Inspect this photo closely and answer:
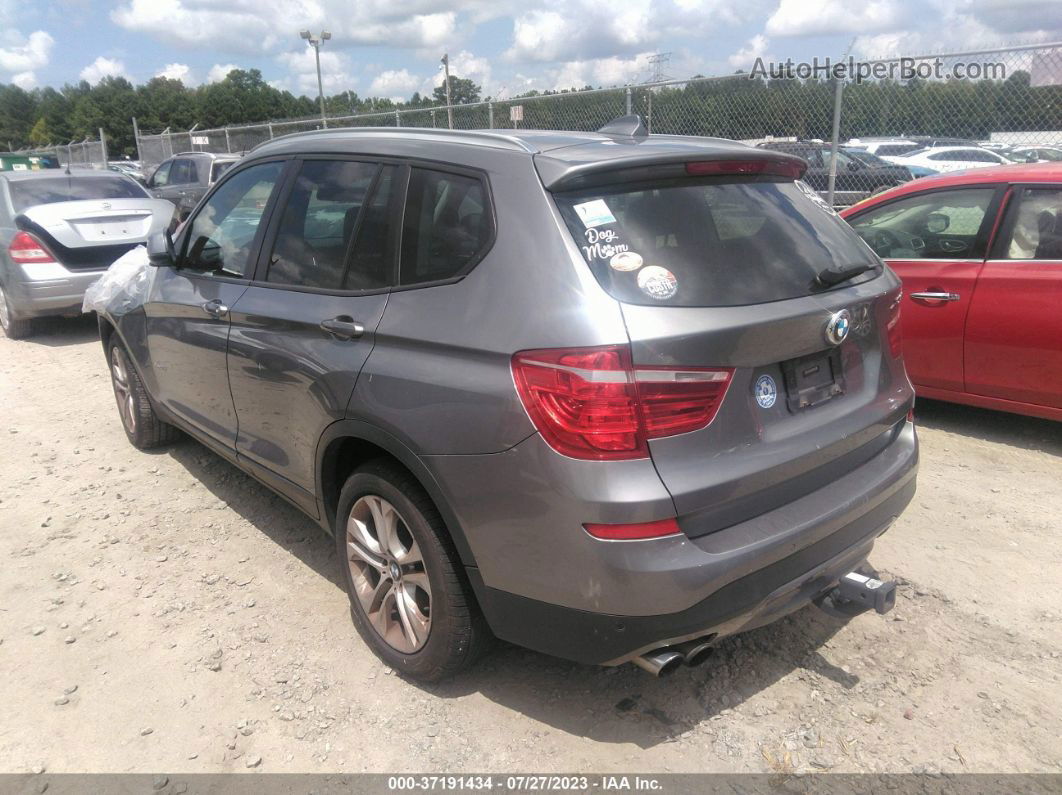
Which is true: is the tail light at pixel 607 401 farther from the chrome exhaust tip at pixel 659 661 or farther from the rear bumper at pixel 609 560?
the chrome exhaust tip at pixel 659 661

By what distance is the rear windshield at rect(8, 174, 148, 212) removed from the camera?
29.7 ft

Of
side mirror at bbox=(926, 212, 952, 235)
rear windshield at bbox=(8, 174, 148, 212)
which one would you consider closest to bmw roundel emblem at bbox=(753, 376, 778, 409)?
side mirror at bbox=(926, 212, 952, 235)

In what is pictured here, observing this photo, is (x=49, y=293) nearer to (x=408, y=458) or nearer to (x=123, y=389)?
(x=123, y=389)

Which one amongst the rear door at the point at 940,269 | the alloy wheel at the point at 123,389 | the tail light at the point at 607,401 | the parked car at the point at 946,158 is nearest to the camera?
the tail light at the point at 607,401

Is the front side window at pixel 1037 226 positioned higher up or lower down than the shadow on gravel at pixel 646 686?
higher up

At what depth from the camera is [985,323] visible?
4.64 metres

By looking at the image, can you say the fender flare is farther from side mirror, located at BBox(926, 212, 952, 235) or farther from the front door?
side mirror, located at BBox(926, 212, 952, 235)

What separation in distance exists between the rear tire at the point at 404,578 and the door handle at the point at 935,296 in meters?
3.65

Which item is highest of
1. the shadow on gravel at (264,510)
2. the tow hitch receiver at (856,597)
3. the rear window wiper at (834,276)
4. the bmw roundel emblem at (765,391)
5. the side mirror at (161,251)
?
the side mirror at (161,251)

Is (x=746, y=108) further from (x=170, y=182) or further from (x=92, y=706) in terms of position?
(x=170, y=182)

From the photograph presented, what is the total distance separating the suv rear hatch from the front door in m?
1.86

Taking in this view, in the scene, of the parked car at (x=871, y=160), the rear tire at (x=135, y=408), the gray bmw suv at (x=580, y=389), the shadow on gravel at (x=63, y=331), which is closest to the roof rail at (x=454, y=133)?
the gray bmw suv at (x=580, y=389)

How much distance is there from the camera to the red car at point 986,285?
4465mm

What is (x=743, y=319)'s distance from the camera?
2289 millimetres
